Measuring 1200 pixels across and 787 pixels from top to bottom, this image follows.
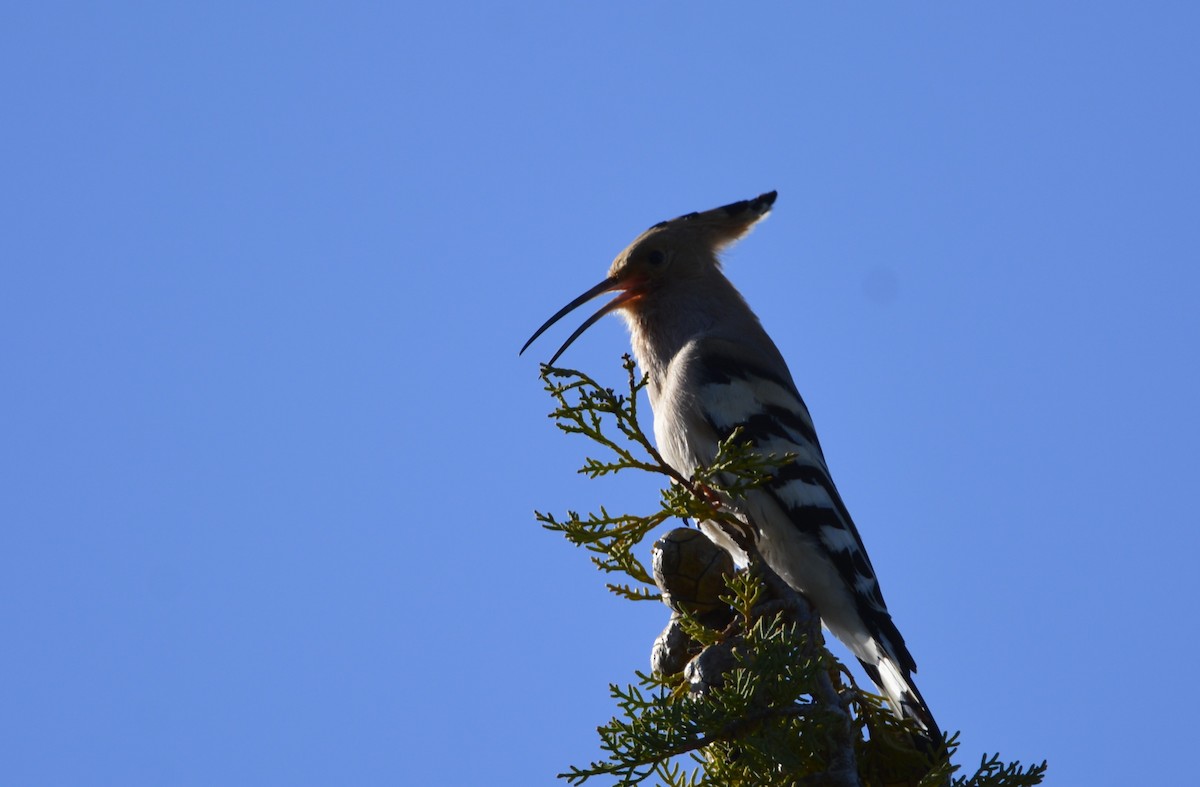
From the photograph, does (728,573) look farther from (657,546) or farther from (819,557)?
(819,557)

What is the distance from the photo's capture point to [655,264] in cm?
394

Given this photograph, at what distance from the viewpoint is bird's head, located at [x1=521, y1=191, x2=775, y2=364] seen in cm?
391

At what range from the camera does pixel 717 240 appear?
4.15m

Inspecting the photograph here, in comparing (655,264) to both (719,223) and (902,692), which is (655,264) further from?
(902,692)

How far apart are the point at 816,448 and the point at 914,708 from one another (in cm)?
85

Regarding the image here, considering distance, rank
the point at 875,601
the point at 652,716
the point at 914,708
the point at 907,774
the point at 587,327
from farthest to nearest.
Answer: the point at 587,327 < the point at 875,601 < the point at 914,708 < the point at 907,774 < the point at 652,716

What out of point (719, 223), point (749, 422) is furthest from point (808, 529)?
point (719, 223)

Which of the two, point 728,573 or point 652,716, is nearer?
point 652,716

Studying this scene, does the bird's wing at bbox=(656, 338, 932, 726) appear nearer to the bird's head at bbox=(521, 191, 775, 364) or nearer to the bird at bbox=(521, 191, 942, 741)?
the bird at bbox=(521, 191, 942, 741)

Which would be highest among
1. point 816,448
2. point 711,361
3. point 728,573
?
point 711,361

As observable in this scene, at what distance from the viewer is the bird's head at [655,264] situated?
3.91 m

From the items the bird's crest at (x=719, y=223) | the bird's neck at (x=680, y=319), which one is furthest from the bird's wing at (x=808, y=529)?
the bird's crest at (x=719, y=223)

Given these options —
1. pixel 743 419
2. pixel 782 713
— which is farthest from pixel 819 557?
pixel 782 713

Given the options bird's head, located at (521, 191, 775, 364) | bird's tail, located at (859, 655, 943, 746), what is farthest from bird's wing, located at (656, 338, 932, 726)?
bird's head, located at (521, 191, 775, 364)
